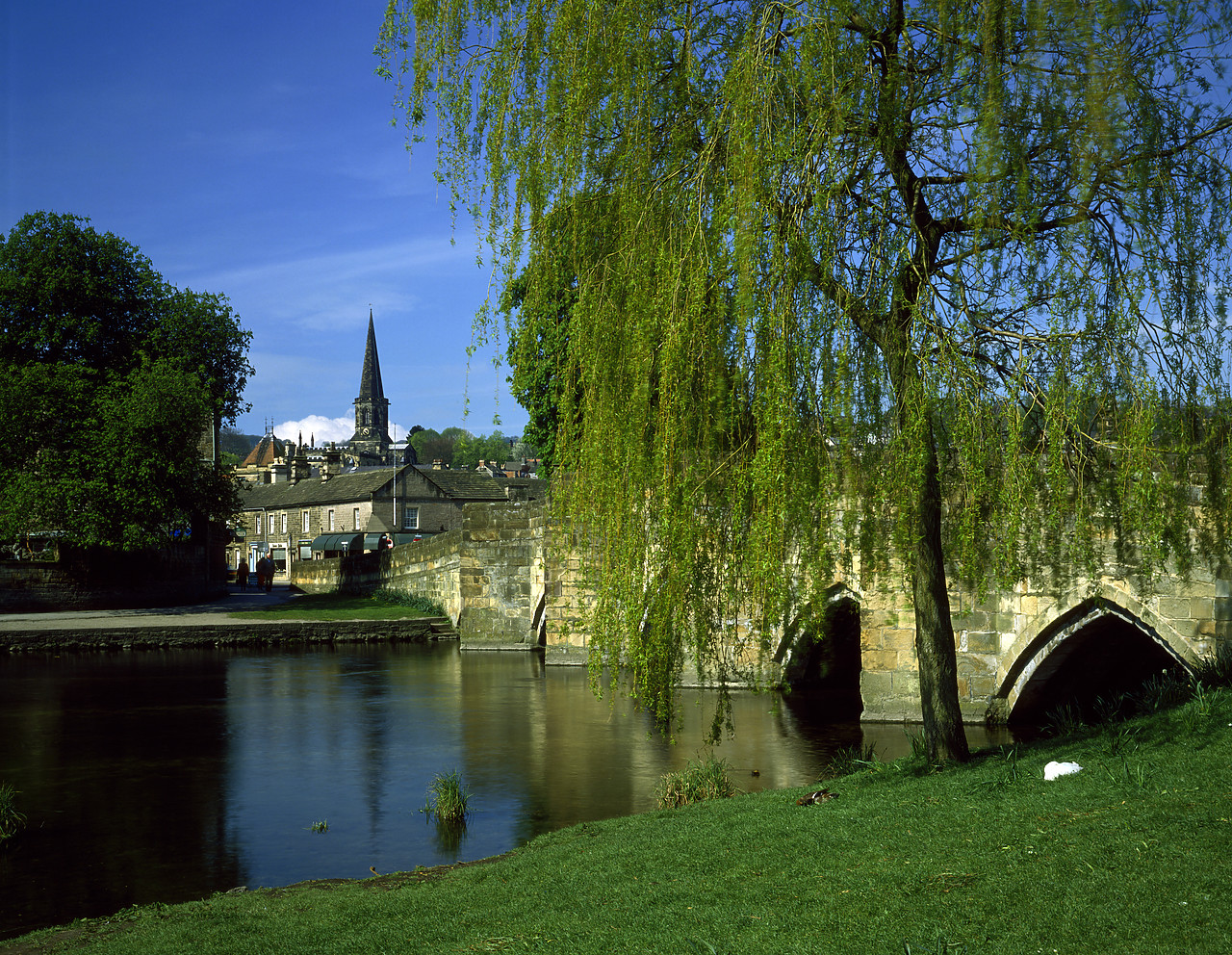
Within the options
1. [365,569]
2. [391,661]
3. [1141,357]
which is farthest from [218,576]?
[1141,357]

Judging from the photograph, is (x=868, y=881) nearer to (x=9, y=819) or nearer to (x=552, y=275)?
(x=552, y=275)

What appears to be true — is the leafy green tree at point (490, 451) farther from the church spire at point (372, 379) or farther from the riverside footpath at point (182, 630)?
the riverside footpath at point (182, 630)

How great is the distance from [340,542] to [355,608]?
2496cm

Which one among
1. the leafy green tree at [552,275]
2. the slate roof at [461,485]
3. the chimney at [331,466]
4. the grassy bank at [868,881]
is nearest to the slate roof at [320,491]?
the chimney at [331,466]

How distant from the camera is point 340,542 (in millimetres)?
56000

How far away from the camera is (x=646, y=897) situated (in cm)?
590

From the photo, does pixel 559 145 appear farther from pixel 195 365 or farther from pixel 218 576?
pixel 218 576

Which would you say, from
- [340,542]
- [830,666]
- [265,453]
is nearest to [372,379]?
[265,453]

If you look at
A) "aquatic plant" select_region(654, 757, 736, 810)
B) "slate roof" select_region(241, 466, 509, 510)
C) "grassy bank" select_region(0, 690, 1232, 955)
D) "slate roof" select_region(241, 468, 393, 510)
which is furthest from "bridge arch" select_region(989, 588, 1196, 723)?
"slate roof" select_region(241, 468, 393, 510)

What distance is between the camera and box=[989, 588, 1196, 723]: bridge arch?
11570 millimetres

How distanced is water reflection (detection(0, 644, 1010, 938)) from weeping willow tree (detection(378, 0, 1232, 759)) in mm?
1482

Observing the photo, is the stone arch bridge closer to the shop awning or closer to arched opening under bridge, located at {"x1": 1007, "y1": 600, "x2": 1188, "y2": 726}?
arched opening under bridge, located at {"x1": 1007, "y1": 600, "x2": 1188, "y2": 726}

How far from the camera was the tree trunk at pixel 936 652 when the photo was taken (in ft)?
26.3

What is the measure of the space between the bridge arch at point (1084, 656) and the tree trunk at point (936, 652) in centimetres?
385
